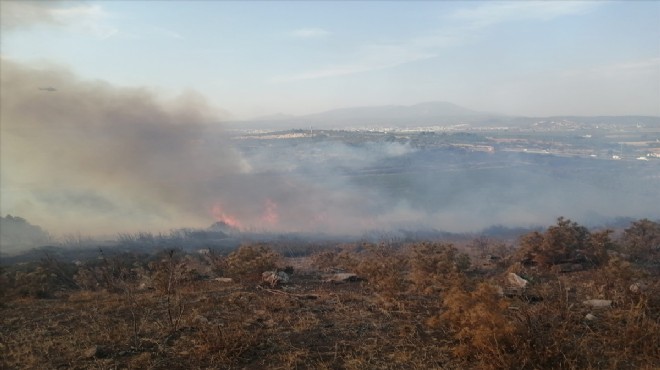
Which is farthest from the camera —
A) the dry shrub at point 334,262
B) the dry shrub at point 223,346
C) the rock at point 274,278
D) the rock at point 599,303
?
the dry shrub at point 334,262

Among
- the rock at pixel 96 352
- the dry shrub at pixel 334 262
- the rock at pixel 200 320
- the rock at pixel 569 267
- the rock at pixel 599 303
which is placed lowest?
the dry shrub at pixel 334 262

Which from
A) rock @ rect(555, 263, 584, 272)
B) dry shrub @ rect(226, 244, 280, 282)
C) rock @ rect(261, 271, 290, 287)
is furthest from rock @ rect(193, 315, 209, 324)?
rock @ rect(555, 263, 584, 272)

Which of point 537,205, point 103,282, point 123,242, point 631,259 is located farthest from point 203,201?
point 631,259

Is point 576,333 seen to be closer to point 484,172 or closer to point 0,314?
point 0,314

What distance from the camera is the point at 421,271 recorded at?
11.0m

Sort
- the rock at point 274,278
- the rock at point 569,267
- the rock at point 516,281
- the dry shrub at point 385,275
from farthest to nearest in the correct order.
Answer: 1. the rock at point 569,267
2. the rock at point 274,278
3. the rock at point 516,281
4. the dry shrub at point 385,275

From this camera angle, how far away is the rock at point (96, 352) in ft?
21.2

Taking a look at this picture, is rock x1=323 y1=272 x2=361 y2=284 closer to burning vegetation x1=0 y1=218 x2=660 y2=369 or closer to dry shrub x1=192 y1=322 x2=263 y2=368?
burning vegetation x1=0 y1=218 x2=660 y2=369

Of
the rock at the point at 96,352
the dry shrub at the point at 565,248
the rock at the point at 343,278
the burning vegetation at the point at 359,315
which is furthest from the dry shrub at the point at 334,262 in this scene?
the rock at the point at 96,352

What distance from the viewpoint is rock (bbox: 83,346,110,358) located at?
21.2 feet

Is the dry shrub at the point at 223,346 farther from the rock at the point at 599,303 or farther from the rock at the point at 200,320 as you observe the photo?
the rock at the point at 599,303

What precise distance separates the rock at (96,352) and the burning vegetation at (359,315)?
0.09 feet

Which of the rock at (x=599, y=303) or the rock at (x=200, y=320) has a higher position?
the rock at (x=200, y=320)

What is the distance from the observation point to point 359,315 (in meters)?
8.38
